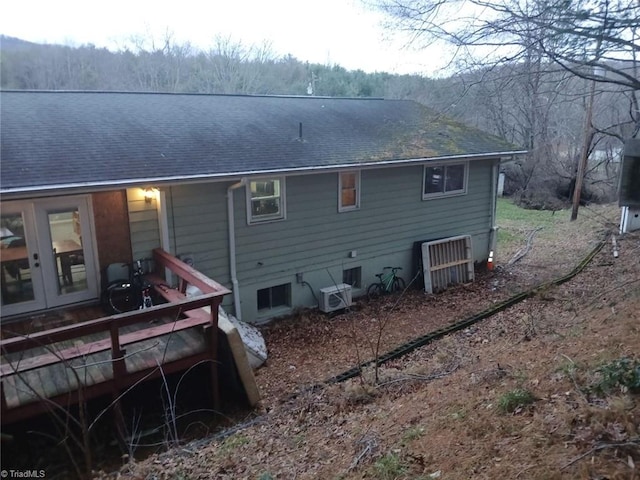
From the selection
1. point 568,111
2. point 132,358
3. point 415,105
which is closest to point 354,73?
point 568,111

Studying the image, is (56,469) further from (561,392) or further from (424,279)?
(424,279)

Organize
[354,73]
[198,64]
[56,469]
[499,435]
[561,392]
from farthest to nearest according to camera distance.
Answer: [354,73] < [198,64] < [56,469] < [561,392] < [499,435]

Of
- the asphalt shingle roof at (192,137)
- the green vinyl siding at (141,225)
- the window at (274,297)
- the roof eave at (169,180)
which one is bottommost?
the window at (274,297)

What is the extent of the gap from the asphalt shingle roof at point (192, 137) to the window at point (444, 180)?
21.0 inches

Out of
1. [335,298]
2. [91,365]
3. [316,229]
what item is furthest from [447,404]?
[316,229]

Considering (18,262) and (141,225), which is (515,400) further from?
(18,262)

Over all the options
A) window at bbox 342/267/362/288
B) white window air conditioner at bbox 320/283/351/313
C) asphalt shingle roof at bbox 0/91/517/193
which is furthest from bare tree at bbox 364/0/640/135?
window at bbox 342/267/362/288

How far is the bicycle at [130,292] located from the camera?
777 cm

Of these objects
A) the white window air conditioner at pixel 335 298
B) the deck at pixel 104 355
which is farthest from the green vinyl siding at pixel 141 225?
the white window air conditioner at pixel 335 298

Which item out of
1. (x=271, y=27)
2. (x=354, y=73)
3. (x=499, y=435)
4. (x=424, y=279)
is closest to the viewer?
(x=499, y=435)

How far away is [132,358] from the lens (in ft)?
19.5

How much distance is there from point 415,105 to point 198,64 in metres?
16.4

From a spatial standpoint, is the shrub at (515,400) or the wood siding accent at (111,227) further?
the wood siding accent at (111,227)

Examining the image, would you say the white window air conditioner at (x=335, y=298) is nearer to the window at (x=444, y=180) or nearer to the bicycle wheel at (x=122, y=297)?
the window at (x=444, y=180)
